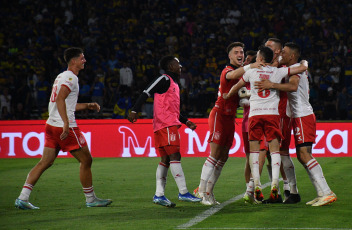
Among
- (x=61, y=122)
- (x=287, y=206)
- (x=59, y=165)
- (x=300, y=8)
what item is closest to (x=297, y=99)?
(x=287, y=206)

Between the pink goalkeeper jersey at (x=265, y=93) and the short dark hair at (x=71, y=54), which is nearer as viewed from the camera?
the pink goalkeeper jersey at (x=265, y=93)

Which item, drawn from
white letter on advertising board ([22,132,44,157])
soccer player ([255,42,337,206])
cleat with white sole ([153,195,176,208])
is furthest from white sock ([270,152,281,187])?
white letter on advertising board ([22,132,44,157])

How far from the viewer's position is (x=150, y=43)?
2527 centimetres

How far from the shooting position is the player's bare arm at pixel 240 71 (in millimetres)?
8219

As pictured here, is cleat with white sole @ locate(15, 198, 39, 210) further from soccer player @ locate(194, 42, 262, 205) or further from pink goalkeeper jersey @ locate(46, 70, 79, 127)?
soccer player @ locate(194, 42, 262, 205)

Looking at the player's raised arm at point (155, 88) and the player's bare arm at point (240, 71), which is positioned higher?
the player's bare arm at point (240, 71)

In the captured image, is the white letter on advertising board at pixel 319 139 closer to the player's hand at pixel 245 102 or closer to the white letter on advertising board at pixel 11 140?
the white letter on advertising board at pixel 11 140

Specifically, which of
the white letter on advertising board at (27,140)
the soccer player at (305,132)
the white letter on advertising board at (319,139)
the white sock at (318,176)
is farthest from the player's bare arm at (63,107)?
the white letter on advertising board at (319,139)

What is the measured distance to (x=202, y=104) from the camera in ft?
70.8

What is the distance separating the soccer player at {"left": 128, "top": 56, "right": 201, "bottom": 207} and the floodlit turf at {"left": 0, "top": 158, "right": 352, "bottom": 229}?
25 centimetres

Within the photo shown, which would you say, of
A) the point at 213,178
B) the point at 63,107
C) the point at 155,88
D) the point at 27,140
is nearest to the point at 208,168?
the point at 213,178

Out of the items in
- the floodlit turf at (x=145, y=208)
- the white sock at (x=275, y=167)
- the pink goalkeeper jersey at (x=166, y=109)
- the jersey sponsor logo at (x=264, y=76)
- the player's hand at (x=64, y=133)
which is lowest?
the floodlit turf at (x=145, y=208)

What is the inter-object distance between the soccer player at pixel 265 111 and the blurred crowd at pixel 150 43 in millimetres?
12869

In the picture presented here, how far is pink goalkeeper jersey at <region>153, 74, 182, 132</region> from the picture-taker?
8609 mm
